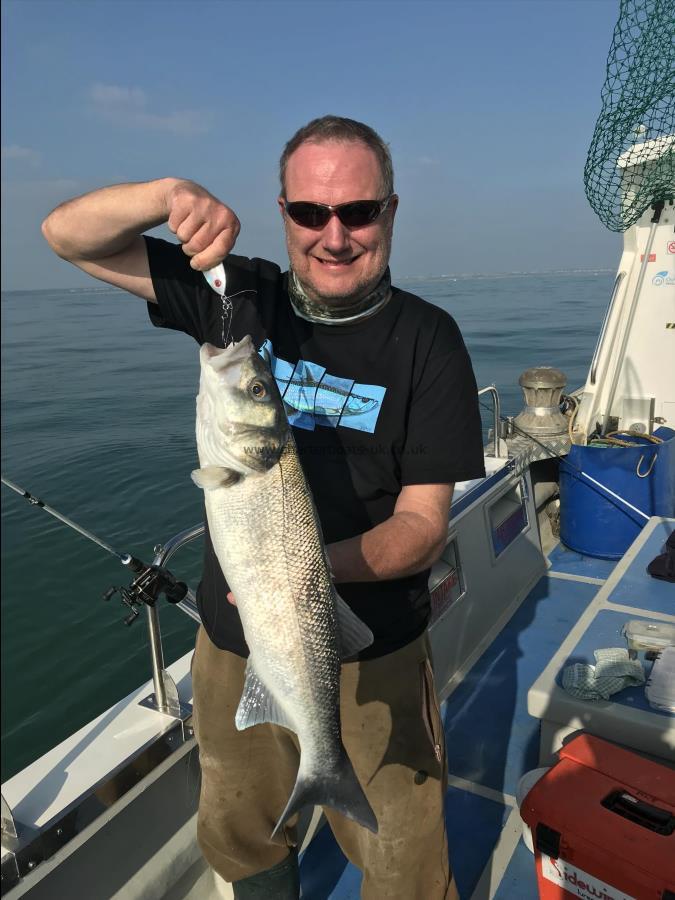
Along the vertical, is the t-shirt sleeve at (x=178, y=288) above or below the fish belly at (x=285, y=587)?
above

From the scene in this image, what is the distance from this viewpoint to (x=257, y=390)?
1945 mm

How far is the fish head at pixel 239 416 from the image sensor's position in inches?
75.5

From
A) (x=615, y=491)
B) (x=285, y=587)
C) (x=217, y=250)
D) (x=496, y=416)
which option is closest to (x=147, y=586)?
(x=285, y=587)

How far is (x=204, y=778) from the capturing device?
2.66m

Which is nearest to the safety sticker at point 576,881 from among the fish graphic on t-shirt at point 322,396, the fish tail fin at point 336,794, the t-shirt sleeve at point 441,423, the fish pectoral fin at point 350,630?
the fish tail fin at point 336,794

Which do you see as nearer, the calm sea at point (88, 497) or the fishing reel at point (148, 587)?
the fishing reel at point (148, 587)

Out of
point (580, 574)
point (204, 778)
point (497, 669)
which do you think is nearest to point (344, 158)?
point (204, 778)

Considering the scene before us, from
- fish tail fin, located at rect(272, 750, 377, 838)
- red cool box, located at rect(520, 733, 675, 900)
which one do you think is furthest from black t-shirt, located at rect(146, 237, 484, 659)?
red cool box, located at rect(520, 733, 675, 900)

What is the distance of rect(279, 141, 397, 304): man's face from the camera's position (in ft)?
7.73

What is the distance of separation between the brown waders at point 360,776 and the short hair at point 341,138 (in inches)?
74.7

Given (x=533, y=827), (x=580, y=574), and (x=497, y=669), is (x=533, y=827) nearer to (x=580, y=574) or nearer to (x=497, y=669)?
(x=497, y=669)

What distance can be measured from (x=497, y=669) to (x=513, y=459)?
6.63ft

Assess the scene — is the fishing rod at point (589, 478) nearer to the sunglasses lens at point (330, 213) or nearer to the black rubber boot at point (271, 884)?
the sunglasses lens at point (330, 213)

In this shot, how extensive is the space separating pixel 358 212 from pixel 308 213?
0.19 meters
